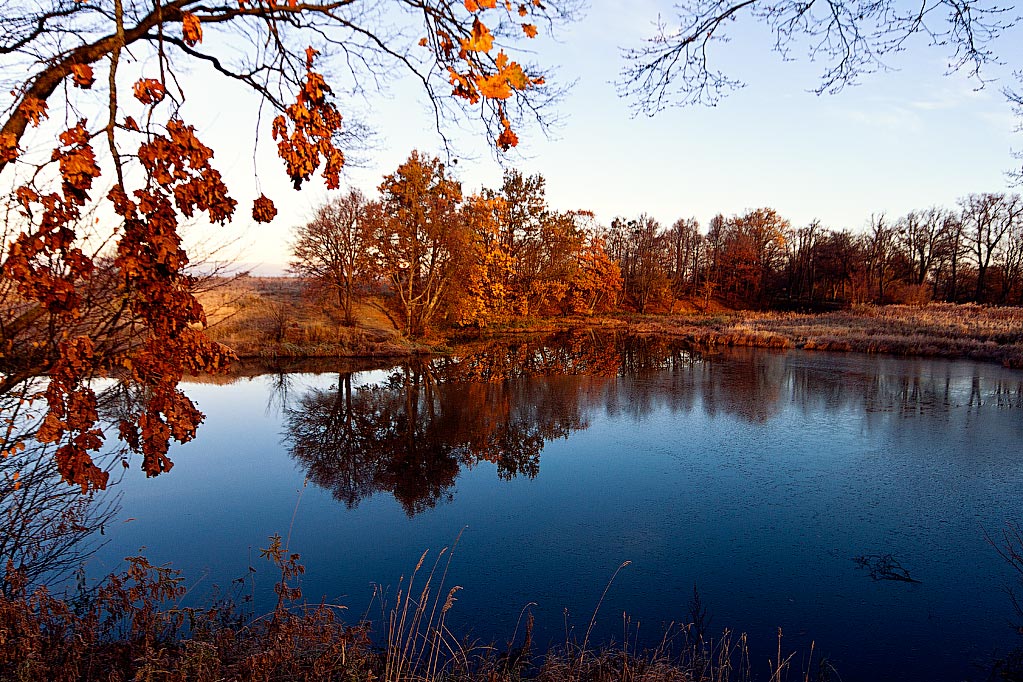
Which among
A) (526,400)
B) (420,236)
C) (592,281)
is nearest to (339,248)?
(420,236)

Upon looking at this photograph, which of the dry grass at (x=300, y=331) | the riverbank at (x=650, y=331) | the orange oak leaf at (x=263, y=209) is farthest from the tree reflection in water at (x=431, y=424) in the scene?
the orange oak leaf at (x=263, y=209)

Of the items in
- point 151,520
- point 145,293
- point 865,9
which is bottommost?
point 151,520

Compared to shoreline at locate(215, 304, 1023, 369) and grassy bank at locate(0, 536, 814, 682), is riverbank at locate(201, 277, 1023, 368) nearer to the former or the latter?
shoreline at locate(215, 304, 1023, 369)

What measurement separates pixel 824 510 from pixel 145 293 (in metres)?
6.88

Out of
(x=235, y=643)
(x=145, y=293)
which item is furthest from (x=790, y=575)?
(x=145, y=293)

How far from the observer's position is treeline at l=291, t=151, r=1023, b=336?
848 inches

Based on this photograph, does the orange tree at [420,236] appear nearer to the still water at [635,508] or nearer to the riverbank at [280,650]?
the still water at [635,508]

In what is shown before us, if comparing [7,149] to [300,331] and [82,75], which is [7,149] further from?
[300,331]

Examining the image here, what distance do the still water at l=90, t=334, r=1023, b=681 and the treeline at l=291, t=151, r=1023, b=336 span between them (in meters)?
7.19

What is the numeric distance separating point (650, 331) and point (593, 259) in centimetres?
819

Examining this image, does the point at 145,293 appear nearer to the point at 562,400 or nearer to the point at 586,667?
the point at 586,667

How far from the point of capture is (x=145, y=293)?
6.56ft

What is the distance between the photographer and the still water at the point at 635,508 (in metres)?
4.60

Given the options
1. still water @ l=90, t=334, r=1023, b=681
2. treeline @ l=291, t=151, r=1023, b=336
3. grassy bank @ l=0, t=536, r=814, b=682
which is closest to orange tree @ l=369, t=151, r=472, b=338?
treeline @ l=291, t=151, r=1023, b=336
